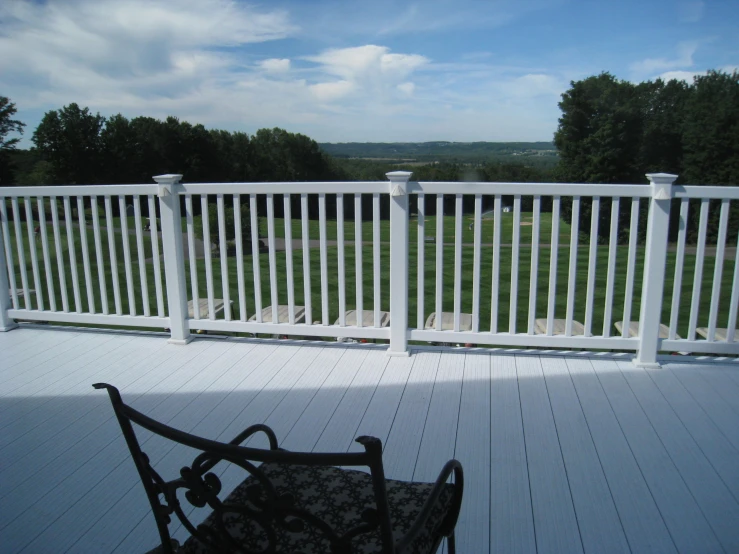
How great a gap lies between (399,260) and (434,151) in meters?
14.9

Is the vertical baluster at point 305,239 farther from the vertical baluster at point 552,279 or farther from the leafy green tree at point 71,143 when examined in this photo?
the leafy green tree at point 71,143

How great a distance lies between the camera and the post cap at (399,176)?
127 inches

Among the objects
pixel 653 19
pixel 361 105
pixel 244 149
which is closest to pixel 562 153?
pixel 653 19

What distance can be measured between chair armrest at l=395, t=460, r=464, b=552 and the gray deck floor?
1.46ft

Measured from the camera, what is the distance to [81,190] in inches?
147

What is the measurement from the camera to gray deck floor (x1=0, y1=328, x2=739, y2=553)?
1.86 meters

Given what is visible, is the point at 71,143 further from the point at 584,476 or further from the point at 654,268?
the point at 584,476

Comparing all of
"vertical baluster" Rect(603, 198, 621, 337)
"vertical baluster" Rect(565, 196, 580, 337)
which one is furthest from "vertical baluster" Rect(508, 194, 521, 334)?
"vertical baluster" Rect(603, 198, 621, 337)

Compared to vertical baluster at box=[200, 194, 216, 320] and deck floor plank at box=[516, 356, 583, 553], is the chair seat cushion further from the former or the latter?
vertical baluster at box=[200, 194, 216, 320]

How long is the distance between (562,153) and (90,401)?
116 ft

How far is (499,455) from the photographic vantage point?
228 cm

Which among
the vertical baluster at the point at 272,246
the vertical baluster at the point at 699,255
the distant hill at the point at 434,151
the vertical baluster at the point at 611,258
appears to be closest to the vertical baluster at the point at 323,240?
the vertical baluster at the point at 272,246

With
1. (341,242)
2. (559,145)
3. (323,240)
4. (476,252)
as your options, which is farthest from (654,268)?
(559,145)

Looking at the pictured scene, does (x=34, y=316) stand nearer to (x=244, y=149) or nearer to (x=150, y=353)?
(x=150, y=353)
